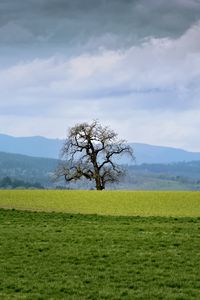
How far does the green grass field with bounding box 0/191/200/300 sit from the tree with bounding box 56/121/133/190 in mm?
32662

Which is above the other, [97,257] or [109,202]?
[109,202]

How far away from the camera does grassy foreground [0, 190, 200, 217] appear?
154ft

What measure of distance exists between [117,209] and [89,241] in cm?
2198

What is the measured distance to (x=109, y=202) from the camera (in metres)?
54.5

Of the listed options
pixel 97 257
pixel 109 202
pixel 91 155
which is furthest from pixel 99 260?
pixel 91 155

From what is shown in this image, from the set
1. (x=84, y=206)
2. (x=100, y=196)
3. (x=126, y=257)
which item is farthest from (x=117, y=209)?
(x=126, y=257)

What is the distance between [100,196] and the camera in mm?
59312

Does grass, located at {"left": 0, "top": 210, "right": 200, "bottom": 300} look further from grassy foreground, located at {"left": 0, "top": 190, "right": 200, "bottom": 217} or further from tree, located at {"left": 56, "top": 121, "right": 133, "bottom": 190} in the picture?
tree, located at {"left": 56, "top": 121, "right": 133, "bottom": 190}

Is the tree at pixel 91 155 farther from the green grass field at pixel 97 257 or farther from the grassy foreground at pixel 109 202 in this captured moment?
the green grass field at pixel 97 257

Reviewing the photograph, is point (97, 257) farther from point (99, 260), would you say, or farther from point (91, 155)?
point (91, 155)

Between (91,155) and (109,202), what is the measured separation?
2269cm

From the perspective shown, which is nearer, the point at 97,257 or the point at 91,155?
the point at 97,257

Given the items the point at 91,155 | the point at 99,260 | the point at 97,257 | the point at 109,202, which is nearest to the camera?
the point at 99,260

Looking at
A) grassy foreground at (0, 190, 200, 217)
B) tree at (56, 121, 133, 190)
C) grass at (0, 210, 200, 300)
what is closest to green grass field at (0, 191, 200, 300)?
grass at (0, 210, 200, 300)
